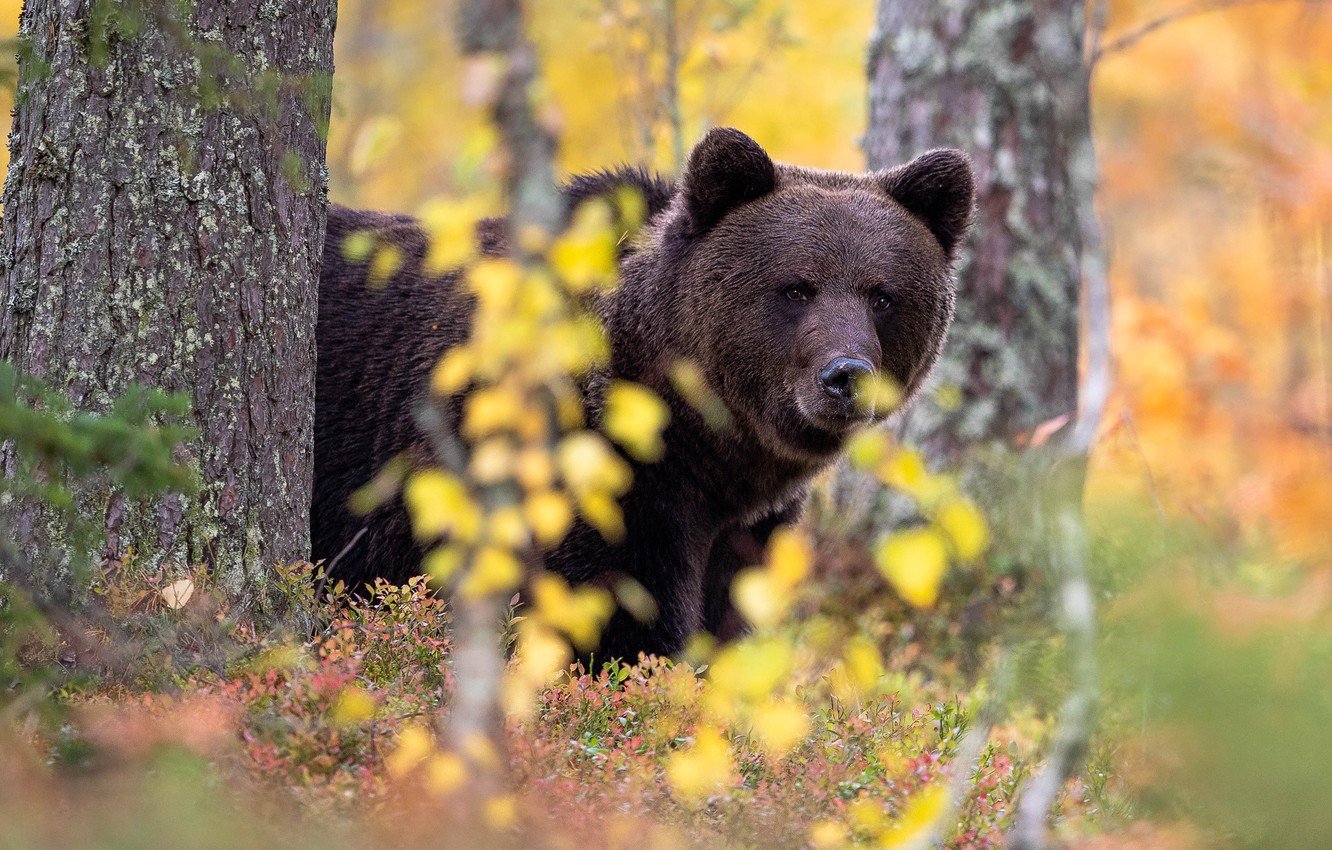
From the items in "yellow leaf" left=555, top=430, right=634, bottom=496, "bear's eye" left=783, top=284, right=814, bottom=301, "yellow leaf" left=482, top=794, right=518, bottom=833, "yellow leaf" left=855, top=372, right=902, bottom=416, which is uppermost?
"bear's eye" left=783, top=284, right=814, bottom=301

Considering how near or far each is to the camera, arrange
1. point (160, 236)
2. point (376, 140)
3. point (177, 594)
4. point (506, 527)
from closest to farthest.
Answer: point (506, 527) < point (376, 140) < point (177, 594) < point (160, 236)

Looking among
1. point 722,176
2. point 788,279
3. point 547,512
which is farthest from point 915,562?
point 722,176

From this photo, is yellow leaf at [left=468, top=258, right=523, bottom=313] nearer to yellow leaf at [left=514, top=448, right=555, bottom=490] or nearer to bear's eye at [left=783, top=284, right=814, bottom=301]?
Answer: yellow leaf at [left=514, top=448, right=555, bottom=490]

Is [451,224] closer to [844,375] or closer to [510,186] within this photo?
[510,186]

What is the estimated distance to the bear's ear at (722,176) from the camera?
5.40 meters

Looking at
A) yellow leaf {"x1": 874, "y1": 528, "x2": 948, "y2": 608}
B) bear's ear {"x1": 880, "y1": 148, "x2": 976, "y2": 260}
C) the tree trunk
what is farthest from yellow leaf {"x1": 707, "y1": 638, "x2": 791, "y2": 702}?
bear's ear {"x1": 880, "y1": 148, "x2": 976, "y2": 260}

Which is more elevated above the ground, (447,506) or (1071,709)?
(447,506)

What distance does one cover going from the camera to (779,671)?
2.49 metres

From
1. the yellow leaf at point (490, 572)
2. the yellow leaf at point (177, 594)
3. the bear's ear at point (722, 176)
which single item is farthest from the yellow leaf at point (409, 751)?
the bear's ear at point (722, 176)

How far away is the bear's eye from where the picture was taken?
17.7ft

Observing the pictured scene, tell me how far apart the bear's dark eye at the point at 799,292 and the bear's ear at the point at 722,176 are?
460mm

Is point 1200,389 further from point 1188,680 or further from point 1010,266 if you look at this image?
point 1188,680

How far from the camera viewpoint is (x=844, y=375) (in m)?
4.96

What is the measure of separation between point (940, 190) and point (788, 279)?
0.89 metres
